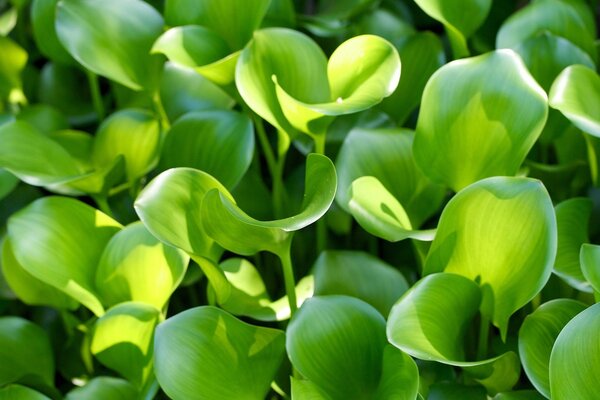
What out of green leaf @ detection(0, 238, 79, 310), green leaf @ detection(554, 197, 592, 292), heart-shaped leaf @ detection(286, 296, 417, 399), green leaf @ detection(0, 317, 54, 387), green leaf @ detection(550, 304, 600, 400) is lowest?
green leaf @ detection(0, 317, 54, 387)

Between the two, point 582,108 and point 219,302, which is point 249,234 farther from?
point 582,108

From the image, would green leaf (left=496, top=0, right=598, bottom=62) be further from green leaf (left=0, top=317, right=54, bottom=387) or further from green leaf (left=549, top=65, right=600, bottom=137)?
green leaf (left=0, top=317, right=54, bottom=387)

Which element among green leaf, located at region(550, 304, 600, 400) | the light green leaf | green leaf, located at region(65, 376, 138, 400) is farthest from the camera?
the light green leaf

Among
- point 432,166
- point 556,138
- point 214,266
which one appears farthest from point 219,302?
point 556,138

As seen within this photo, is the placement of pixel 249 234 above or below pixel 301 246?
above

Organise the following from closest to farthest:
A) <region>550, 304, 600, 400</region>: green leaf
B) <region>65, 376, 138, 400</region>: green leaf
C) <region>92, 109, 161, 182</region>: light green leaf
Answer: <region>550, 304, 600, 400</region>: green leaf < <region>65, 376, 138, 400</region>: green leaf < <region>92, 109, 161, 182</region>: light green leaf

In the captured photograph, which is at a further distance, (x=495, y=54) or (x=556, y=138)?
(x=556, y=138)

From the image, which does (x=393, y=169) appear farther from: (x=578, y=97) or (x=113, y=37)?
(x=113, y=37)

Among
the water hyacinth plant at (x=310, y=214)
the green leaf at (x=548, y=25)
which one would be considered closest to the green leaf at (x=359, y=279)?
the water hyacinth plant at (x=310, y=214)

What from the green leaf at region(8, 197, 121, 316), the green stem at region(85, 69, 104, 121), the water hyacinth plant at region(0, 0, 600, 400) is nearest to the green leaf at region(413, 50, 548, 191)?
the water hyacinth plant at region(0, 0, 600, 400)
